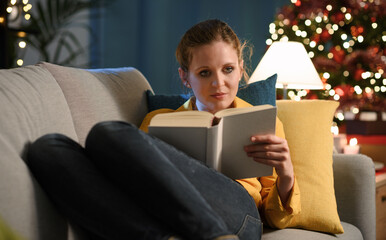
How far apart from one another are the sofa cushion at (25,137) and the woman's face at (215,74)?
1.35ft

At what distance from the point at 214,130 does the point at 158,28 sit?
2.89 metres

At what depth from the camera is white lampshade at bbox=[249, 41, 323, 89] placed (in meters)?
2.07

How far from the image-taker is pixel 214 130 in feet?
3.08

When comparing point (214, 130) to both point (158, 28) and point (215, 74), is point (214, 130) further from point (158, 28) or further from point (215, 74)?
point (158, 28)

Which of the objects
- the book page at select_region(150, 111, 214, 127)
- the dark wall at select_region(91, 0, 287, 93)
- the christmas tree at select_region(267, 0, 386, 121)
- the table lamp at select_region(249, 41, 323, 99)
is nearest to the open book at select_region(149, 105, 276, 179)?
the book page at select_region(150, 111, 214, 127)

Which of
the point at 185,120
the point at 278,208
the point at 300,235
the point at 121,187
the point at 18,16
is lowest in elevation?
the point at 300,235

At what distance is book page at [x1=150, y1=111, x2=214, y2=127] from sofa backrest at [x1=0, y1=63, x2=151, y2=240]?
0.88 ft

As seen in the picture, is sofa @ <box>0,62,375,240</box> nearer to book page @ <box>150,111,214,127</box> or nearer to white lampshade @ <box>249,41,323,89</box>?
book page @ <box>150,111,214,127</box>

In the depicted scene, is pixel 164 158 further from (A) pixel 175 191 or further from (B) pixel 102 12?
(B) pixel 102 12

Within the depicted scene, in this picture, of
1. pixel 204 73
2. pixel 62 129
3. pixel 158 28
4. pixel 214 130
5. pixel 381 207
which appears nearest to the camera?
pixel 214 130

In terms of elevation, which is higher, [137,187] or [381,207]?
[137,187]

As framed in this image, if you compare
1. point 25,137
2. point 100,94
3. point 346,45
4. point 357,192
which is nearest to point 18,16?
point 100,94

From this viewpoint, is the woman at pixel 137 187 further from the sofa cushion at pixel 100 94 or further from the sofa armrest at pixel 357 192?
the sofa armrest at pixel 357 192

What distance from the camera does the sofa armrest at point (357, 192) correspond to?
1508 millimetres
